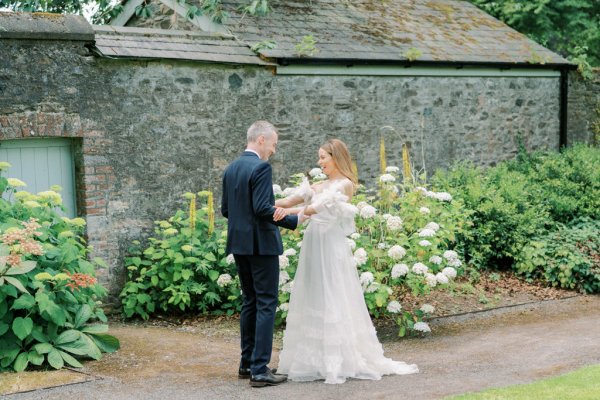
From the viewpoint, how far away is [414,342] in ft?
27.3

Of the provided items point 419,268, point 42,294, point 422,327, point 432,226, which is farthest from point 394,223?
point 42,294

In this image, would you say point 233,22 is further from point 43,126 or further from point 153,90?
point 43,126

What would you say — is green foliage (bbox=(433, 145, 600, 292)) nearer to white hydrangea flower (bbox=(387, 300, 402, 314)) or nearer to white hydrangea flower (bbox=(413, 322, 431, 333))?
white hydrangea flower (bbox=(413, 322, 431, 333))

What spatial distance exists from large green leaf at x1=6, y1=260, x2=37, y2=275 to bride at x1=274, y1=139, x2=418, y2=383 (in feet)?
7.02

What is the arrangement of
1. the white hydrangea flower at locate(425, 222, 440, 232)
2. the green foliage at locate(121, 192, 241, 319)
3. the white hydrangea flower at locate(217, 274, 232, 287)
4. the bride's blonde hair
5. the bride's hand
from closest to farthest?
the bride's hand < the bride's blonde hair < the white hydrangea flower at locate(425, 222, 440, 232) < the white hydrangea flower at locate(217, 274, 232, 287) < the green foliage at locate(121, 192, 241, 319)

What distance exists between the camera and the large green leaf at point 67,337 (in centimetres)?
711

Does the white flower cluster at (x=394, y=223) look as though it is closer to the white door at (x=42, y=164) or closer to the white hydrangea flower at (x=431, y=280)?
the white hydrangea flower at (x=431, y=280)

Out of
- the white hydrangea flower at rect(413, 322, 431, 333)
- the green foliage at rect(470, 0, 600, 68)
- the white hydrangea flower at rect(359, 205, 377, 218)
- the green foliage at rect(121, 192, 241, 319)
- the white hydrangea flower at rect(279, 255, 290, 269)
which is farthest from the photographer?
the green foliage at rect(470, 0, 600, 68)

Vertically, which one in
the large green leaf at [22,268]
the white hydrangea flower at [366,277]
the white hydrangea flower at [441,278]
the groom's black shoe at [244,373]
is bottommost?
the groom's black shoe at [244,373]

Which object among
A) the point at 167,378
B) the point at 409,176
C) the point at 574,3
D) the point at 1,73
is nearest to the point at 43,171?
the point at 1,73

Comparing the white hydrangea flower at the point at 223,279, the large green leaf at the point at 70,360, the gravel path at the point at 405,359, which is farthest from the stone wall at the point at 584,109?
the large green leaf at the point at 70,360

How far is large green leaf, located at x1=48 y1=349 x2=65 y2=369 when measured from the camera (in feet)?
22.5

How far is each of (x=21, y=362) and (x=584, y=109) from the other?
12656 mm

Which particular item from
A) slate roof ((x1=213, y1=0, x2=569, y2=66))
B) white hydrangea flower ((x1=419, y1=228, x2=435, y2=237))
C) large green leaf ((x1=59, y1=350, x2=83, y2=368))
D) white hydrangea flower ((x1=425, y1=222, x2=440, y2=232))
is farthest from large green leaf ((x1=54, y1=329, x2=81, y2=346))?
slate roof ((x1=213, y1=0, x2=569, y2=66))
